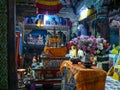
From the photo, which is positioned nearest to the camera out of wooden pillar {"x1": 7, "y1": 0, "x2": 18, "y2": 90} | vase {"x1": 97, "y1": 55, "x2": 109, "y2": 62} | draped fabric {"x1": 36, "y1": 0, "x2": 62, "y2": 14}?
wooden pillar {"x1": 7, "y1": 0, "x2": 18, "y2": 90}

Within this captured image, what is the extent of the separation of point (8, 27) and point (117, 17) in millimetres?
5591

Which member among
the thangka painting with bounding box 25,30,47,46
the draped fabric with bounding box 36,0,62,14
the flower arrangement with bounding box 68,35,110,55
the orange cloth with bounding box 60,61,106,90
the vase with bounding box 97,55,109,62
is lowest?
the orange cloth with bounding box 60,61,106,90

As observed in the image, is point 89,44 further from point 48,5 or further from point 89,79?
point 48,5

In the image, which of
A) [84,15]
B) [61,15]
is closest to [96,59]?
[84,15]

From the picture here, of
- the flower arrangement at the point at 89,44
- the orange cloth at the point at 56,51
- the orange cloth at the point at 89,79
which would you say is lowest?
the orange cloth at the point at 89,79

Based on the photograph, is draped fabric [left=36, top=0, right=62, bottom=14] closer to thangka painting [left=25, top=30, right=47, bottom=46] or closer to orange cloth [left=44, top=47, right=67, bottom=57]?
orange cloth [left=44, top=47, right=67, bottom=57]

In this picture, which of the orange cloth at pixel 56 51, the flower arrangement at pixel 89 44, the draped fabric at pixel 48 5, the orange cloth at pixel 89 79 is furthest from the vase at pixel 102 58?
the draped fabric at pixel 48 5

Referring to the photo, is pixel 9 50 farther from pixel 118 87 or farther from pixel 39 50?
pixel 39 50

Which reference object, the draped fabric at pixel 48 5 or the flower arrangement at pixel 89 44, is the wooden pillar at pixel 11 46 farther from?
the draped fabric at pixel 48 5

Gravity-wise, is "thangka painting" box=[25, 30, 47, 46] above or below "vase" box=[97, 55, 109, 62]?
above

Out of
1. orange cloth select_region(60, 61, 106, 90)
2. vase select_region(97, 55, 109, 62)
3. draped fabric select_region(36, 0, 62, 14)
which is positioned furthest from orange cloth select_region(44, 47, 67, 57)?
orange cloth select_region(60, 61, 106, 90)

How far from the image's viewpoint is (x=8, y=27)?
431 centimetres

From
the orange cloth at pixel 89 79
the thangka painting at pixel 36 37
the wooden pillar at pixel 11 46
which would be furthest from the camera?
the thangka painting at pixel 36 37

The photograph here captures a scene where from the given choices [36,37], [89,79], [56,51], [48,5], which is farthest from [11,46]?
[36,37]
